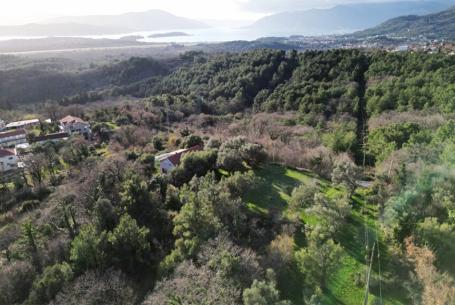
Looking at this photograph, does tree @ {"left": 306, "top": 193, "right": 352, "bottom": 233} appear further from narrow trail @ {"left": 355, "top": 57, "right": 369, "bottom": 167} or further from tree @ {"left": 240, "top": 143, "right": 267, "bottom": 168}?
narrow trail @ {"left": 355, "top": 57, "right": 369, "bottom": 167}

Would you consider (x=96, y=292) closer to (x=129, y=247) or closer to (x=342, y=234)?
(x=129, y=247)

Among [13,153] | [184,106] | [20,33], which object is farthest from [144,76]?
[20,33]

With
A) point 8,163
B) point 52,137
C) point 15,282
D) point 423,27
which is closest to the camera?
point 15,282

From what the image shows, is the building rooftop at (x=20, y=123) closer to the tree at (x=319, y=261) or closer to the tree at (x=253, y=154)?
the tree at (x=253, y=154)

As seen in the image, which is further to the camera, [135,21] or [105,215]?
[135,21]

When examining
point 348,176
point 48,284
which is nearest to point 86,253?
point 48,284

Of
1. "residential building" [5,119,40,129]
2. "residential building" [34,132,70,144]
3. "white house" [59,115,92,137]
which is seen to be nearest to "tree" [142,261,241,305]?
"residential building" [34,132,70,144]

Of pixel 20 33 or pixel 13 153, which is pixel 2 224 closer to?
pixel 13 153
